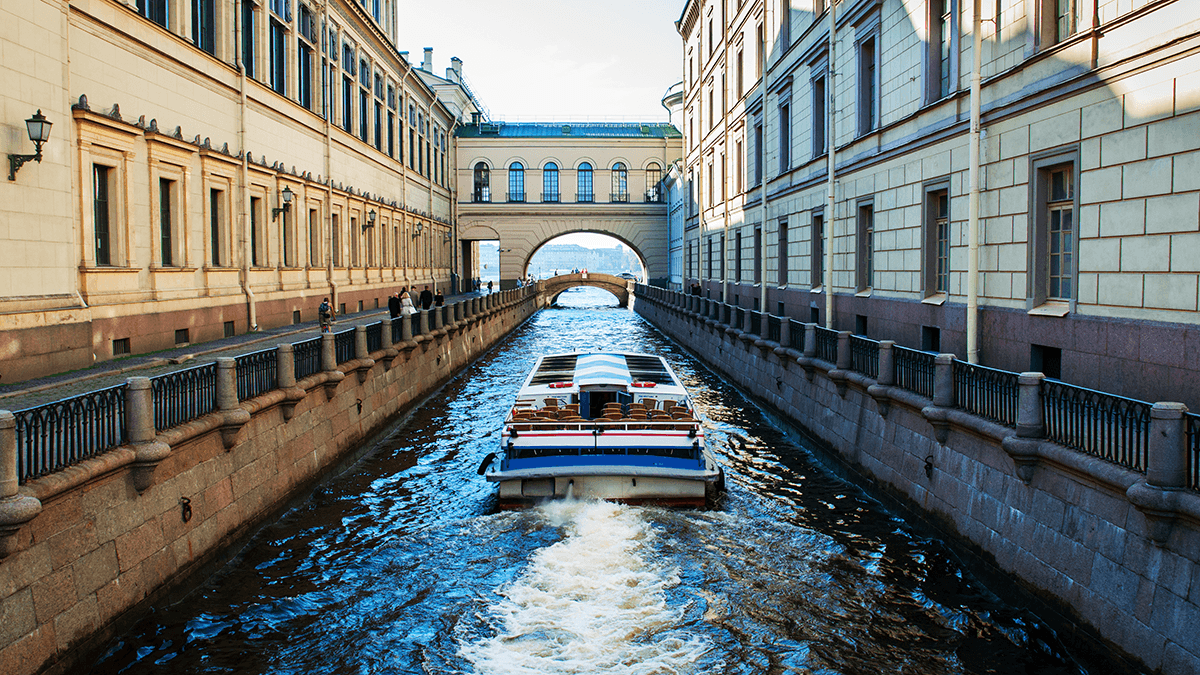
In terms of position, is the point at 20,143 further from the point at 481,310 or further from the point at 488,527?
the point at 481,310

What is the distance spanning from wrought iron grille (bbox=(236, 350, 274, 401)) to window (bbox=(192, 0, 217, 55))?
11.0m

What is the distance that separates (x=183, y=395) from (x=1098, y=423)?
9609 millimetres

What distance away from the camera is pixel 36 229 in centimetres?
A: 1436

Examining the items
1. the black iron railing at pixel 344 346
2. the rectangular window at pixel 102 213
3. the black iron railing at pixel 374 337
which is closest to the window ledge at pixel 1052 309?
the black iron railing at pixel 344 346

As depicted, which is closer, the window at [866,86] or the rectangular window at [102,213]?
the rectangular window at [102,213]

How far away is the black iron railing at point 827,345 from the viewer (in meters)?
17.4

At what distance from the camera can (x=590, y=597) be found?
9.91 meters

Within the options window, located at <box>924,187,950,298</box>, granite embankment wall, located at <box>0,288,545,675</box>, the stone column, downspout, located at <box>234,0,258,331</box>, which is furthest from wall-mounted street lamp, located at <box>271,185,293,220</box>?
A: the stone column

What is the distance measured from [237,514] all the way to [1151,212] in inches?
448

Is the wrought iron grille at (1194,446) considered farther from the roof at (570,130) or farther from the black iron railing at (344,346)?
the roof at (570,130)

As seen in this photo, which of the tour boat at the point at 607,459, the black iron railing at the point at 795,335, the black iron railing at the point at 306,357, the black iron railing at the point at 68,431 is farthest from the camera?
the black iron railing at the point at 795,335

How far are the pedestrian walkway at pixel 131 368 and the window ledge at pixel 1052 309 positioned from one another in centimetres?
1198

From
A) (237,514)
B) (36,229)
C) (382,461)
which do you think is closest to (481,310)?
(382,461)

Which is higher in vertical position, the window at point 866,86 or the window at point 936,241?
the window at point 866,86
